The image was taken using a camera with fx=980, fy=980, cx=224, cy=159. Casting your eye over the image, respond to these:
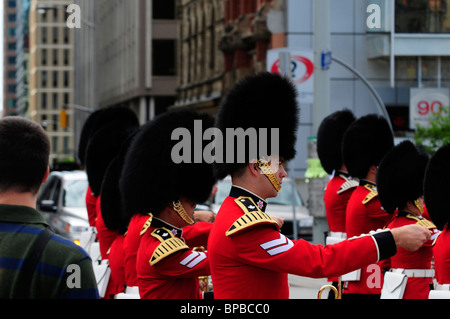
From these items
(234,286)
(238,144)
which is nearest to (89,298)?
(234,286)

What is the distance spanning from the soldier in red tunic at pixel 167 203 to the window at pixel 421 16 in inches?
776

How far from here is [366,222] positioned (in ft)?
27.0

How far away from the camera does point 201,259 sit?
554 cm

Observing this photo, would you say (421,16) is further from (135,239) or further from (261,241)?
(261,241)

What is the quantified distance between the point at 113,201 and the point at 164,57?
50.9m

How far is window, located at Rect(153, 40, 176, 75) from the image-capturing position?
58844 mm

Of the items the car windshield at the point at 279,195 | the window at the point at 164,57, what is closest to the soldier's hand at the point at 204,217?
the car windshield at the point at 279,195

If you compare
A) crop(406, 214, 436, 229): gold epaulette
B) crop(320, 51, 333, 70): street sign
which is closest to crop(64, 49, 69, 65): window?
crop(320, 51, 333, 70): street sign

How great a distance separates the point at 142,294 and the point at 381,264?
277 cm

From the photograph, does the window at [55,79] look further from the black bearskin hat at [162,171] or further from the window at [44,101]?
the black bearskin hat at [162,171]

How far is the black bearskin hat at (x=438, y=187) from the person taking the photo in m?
6.46

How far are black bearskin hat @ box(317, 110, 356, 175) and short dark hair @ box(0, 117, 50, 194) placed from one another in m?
7.30

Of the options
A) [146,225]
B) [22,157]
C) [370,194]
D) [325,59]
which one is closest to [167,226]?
[146,225]
